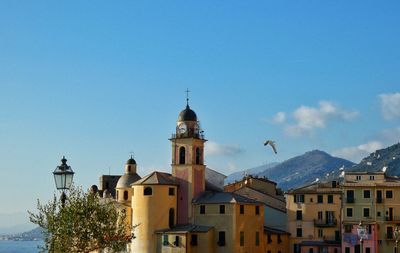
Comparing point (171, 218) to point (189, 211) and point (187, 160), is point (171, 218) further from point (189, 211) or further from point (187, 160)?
point (187, 160)

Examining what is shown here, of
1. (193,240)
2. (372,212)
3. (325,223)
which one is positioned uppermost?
(372,212)

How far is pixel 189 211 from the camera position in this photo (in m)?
92.1

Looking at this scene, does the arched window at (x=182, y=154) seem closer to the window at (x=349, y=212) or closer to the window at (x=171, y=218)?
the window at (x=171, y=218)

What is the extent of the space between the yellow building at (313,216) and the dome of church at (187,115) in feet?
48.3

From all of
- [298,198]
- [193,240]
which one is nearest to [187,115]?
[193,240]

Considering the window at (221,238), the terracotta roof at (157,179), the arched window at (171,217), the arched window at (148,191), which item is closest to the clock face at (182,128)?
the terracotta roof at (157,179)

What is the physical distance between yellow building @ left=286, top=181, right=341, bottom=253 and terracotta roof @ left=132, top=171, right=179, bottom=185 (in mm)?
15026

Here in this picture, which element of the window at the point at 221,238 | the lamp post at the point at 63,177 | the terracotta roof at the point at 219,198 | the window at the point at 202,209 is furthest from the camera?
the window at the point at 202,209

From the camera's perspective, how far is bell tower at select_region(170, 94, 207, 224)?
9256 centimetres

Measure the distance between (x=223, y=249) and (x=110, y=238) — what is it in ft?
145

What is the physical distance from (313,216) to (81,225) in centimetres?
5638

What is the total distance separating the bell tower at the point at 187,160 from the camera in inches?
3644

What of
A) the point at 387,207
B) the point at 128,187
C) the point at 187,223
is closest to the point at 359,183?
the point at 387,207

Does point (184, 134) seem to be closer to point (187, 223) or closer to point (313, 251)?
point (187, 223)
